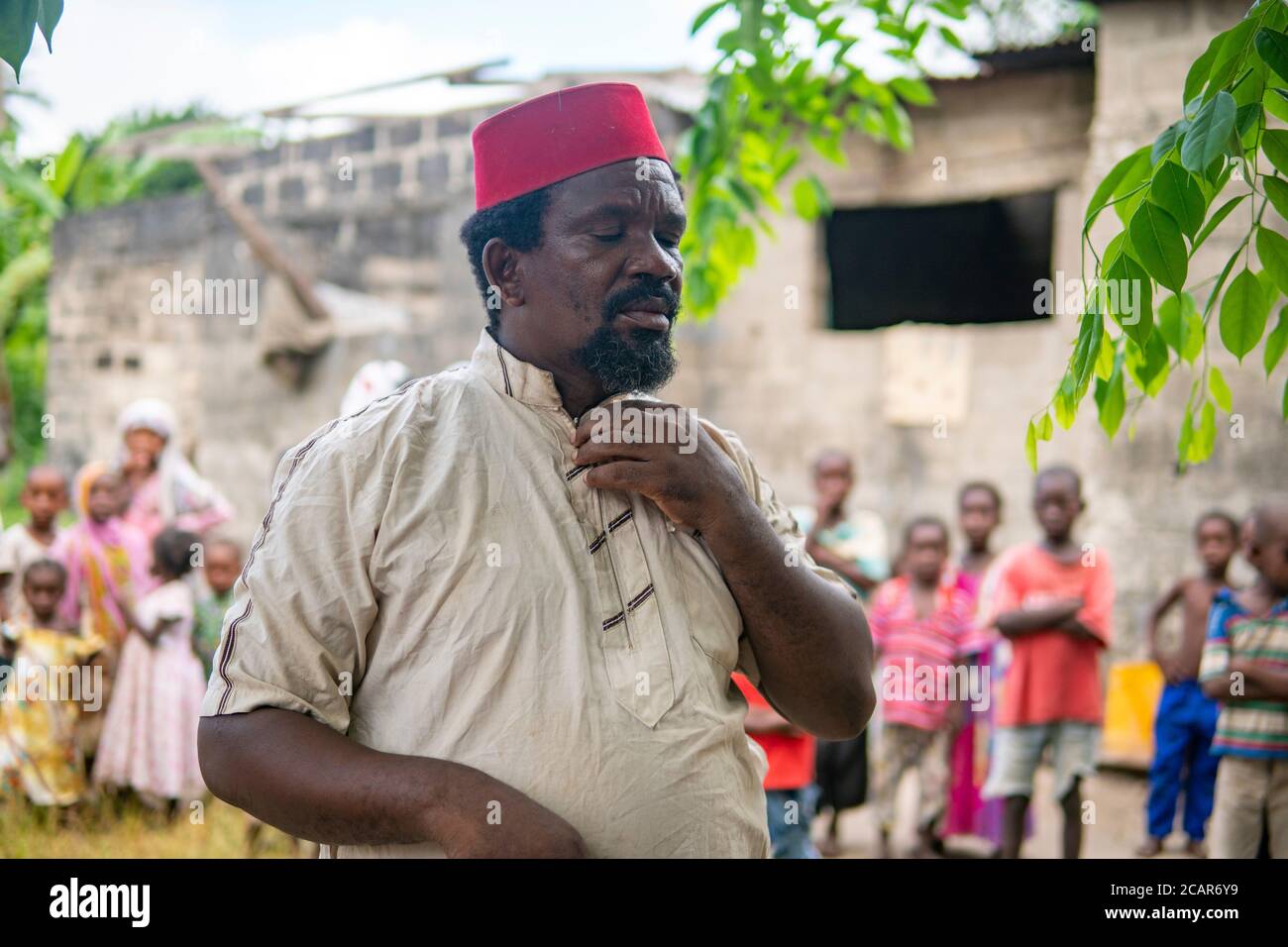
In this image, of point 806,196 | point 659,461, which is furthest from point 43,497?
point 659,461

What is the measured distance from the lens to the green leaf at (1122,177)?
2.02 meters

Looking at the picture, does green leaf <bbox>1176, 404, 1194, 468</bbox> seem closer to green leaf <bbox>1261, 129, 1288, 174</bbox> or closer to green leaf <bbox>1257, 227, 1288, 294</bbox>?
green leaf <bbox>1257, 227, 1288, 294</bbox>

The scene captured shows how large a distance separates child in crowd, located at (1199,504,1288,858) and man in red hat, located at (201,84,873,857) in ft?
9.07

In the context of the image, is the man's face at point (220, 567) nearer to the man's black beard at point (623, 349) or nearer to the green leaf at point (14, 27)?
the man's black beard at point (623, 349)

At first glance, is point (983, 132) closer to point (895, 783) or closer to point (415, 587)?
point (895, 783)

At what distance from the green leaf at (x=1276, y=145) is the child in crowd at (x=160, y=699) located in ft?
17.5

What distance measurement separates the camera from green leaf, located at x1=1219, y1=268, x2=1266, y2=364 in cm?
206

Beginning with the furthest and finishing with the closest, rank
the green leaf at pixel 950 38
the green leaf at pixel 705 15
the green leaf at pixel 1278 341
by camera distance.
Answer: the green leaf at pixel 950 38, the green leaf at pixel 705 15, the green leaf at pixel 1278 341

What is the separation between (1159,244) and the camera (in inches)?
75.1

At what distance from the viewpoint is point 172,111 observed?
24688mm

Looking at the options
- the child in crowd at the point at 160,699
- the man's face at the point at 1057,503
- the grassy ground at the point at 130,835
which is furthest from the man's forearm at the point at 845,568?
the child in crowd at the point at 160,699
